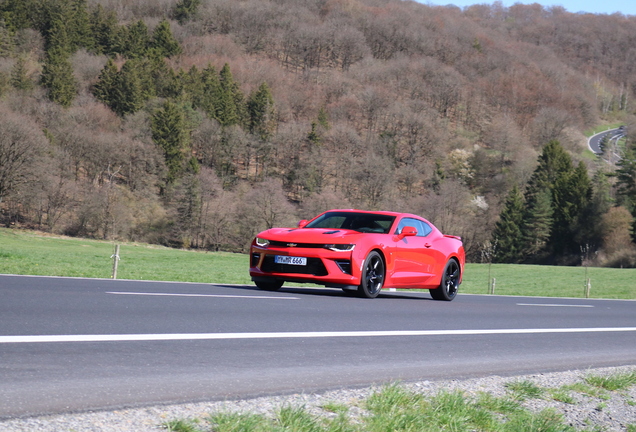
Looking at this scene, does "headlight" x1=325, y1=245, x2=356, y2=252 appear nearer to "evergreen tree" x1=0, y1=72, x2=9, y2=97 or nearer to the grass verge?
the grass verge

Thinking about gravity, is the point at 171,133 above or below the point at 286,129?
below

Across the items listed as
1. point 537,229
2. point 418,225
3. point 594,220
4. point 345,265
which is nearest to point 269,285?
point 345,265

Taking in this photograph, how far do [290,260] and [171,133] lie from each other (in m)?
90.3

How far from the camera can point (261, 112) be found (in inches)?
4788

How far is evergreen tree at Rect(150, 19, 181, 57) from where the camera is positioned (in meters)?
133

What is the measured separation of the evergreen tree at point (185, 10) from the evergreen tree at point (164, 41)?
20.7 m

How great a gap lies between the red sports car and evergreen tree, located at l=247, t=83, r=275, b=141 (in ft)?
350

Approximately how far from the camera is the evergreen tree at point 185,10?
510 feet

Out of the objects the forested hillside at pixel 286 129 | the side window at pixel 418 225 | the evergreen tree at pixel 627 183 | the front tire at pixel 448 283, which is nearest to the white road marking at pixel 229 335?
the side window at pixel 418 225

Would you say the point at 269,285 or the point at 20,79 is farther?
the point at 20,79

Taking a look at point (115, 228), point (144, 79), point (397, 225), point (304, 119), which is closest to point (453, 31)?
point (304, 119)

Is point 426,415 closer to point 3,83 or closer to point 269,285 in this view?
point 269,285

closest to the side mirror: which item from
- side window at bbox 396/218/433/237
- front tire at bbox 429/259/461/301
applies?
side window at bbox 396/218/433/237

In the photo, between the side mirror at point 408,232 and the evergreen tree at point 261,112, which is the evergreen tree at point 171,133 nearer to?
the evergreen tree at point 261,112
